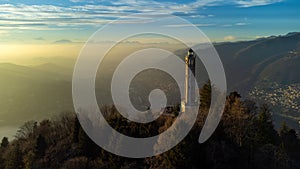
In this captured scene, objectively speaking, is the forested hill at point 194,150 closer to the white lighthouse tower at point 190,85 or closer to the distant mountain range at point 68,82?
the white lighthouse tower at point 190,85

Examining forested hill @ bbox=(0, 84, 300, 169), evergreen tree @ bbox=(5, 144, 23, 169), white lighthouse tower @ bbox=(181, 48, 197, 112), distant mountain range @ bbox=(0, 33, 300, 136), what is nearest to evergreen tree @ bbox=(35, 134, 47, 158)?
forested hill @ bbox=(0, 84, 300, 169)

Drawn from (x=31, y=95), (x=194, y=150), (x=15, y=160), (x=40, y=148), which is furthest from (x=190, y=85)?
(x=31, y=95)

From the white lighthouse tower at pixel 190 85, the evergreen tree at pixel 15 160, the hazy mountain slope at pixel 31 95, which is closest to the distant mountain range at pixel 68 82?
the hazy mountain slope at pixel 31 95

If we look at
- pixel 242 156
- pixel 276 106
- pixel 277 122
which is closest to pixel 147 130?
pixel 242 156

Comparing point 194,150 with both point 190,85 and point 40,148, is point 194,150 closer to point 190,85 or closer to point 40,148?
point 190,85

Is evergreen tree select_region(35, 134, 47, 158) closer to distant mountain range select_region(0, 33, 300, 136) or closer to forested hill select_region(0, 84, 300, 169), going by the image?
forested hill select_region(0, 84, 300, 169)

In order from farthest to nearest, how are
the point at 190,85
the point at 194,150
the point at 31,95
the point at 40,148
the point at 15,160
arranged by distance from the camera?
the point at 31,95 → the point at 190,85 → the point at 40,148 → the point at 15,160 → the point at 194,150
